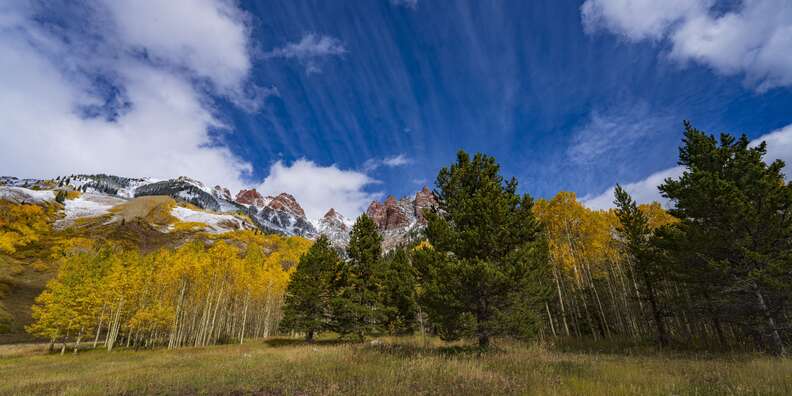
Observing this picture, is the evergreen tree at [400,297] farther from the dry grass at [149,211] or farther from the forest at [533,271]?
the dry grass at [149,211]

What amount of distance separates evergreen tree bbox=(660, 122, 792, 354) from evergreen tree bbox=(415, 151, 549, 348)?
8883 mm

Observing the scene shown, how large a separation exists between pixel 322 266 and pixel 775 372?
1083 inches

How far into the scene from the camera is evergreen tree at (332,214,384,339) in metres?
25.5

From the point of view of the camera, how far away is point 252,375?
33.9ft

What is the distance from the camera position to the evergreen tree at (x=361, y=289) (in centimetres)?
2552

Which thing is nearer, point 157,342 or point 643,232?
point 643,232

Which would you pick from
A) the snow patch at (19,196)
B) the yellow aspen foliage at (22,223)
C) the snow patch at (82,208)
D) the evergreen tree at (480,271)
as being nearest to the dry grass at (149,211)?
the snow patch at (82,208)

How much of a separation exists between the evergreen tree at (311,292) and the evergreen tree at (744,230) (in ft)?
87.2

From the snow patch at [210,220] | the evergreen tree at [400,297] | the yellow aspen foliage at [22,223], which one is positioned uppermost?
the snow patch at [210,220]

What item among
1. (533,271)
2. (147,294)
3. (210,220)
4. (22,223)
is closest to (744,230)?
(533,271)

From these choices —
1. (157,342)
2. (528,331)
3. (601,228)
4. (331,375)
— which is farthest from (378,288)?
(157,342)

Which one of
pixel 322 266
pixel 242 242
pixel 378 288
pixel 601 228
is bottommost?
pixel 378 288

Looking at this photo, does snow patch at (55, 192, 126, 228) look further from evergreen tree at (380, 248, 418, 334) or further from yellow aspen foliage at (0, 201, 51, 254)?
evergreen tree at (380, 248, 418, 334)

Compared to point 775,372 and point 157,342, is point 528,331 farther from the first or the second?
point 157,342
